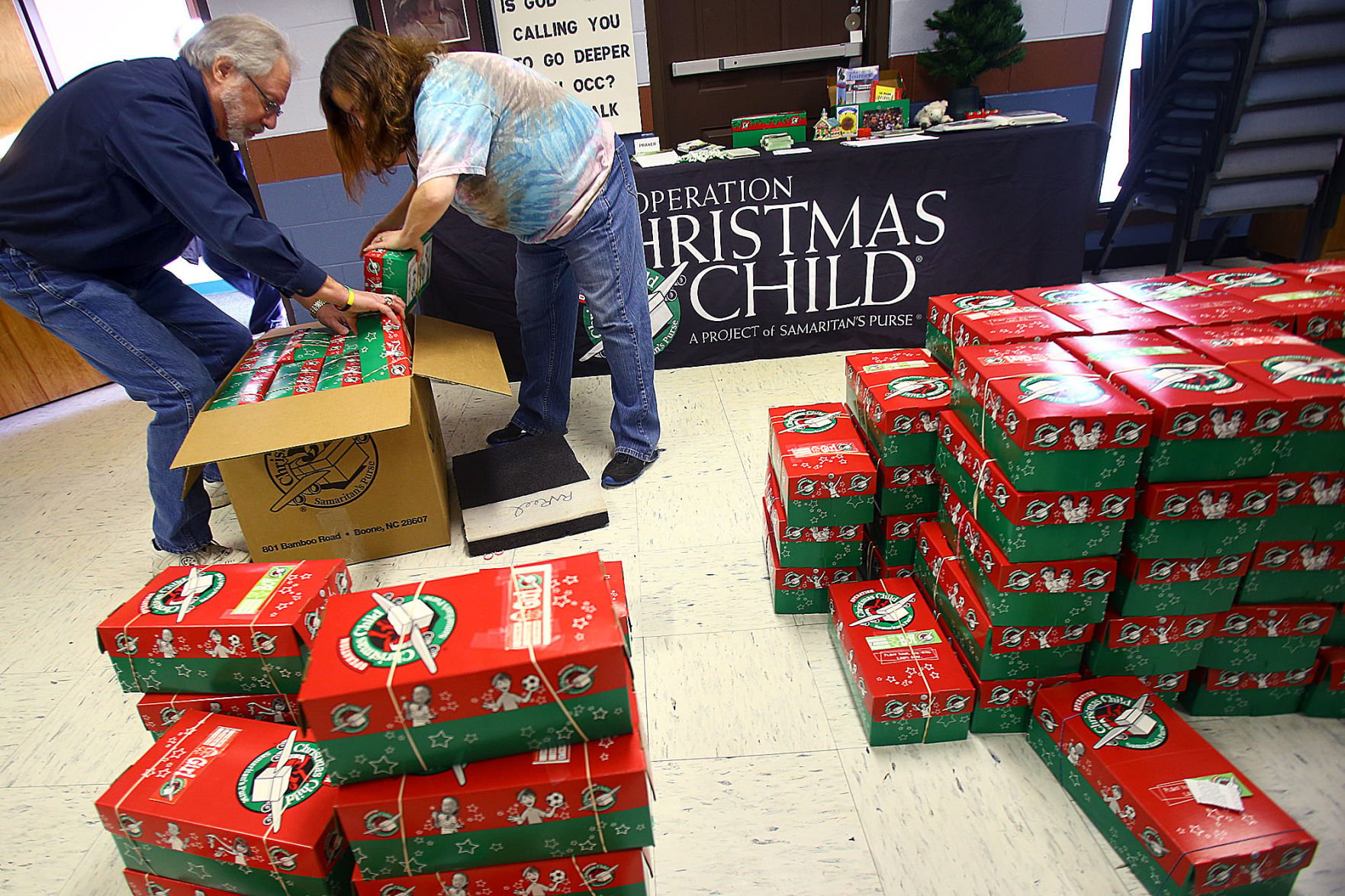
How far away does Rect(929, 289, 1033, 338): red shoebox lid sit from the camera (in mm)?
1607

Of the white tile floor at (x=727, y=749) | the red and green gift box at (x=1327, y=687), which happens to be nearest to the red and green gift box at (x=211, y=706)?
the white tile floor at (x=727, y=749)

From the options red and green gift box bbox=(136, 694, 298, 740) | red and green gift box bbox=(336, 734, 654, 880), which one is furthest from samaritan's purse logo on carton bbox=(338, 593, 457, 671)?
red and green gift box bbox=(136, 694, 298, 740)

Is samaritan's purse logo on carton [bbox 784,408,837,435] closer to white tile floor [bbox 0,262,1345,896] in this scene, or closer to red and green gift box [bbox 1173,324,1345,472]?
white tile floor [bbox 0,262,1345,896]

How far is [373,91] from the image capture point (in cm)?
177

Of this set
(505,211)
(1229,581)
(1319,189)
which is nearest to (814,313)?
(505,211)

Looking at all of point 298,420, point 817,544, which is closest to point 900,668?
point 817,544

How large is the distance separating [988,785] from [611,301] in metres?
1.54

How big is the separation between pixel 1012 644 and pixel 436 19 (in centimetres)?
359

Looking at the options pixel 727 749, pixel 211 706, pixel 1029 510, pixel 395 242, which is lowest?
pixel 727 749

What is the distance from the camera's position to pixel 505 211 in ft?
6.72

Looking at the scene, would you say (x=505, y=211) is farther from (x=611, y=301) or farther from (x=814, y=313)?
(x=814, y=313)

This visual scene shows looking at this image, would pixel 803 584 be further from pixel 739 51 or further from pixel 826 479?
pixel 739 51

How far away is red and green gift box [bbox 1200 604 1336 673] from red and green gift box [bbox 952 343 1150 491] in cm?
40

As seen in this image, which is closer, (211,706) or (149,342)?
→ (211,706)
